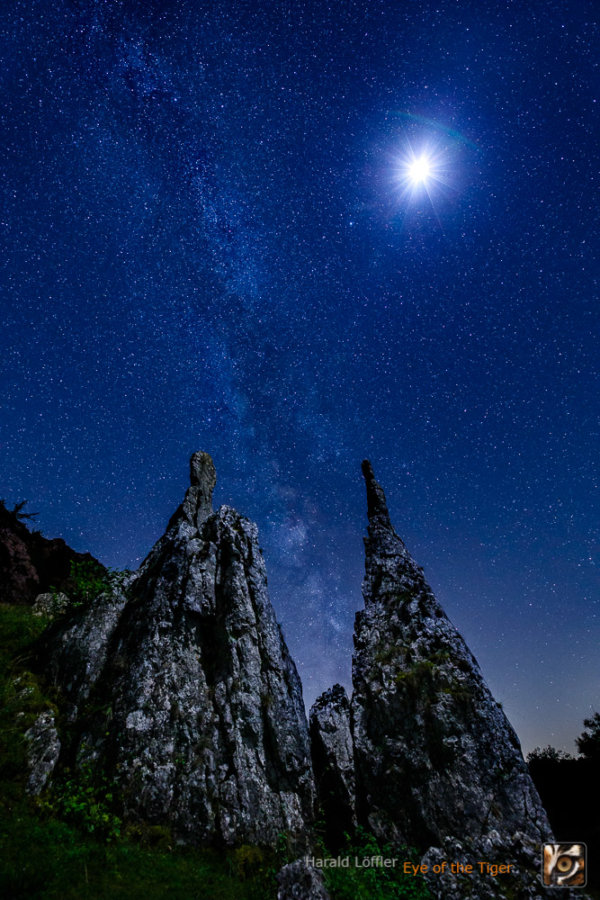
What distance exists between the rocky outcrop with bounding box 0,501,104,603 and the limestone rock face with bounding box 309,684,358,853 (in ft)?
57.4

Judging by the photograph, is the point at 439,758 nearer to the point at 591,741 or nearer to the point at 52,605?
the point at 52,605

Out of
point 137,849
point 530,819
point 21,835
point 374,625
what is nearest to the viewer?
point 21,835

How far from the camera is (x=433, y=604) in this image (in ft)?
81.0

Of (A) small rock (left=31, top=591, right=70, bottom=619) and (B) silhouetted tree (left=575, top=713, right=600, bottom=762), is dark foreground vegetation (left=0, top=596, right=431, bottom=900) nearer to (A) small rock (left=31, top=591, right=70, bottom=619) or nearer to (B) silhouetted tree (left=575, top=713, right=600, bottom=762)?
(A) small rock (left=31, top=591, right=70, bottom=619)

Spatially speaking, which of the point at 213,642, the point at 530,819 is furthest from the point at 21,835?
the point at 530,819

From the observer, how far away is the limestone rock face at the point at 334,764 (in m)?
18.7

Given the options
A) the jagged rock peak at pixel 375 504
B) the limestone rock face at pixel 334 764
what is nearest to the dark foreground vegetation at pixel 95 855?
the limestone rock face at pixel 334 764

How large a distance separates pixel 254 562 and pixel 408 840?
48.0ft

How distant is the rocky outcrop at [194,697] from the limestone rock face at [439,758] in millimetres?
4175

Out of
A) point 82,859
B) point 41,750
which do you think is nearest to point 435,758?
point 82,859

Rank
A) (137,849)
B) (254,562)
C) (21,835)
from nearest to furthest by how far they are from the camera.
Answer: (21,835) → (137,849) → (254,562)

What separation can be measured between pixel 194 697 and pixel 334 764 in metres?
9.40

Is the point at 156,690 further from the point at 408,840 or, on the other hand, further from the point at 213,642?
the point at 408,840

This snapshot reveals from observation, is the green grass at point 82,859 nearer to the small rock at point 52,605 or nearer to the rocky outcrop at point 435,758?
the small rock at point 52,605
